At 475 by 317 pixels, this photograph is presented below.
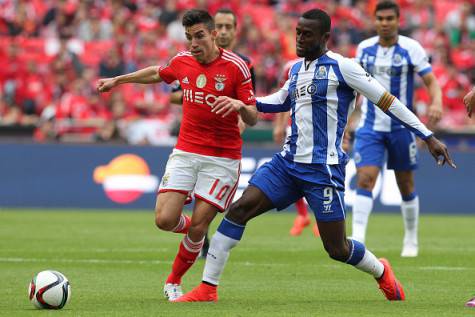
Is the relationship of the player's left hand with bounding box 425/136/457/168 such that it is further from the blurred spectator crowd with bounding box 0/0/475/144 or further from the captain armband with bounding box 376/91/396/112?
the blurred spectator crowd with bounding box 0/0/475/144

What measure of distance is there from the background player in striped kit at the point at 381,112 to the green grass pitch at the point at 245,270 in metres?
0.86

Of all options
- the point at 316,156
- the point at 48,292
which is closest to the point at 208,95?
the point at 316,156

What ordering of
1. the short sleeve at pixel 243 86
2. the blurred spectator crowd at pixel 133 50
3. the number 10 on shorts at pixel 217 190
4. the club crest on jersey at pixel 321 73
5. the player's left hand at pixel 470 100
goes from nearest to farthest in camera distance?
the player's left hand at pixel 470 100 < the club crest on jersey at pixel 321 73 < the short sleeve at pixel 243 86 < the number 10 on shorts at pixel 217 190 < the blurred spectator crowd at pixel 133 50

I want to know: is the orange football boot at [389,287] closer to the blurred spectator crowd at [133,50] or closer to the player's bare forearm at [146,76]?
the player's bare forearm at [146,76]

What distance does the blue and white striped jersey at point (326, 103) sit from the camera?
8.37 meters

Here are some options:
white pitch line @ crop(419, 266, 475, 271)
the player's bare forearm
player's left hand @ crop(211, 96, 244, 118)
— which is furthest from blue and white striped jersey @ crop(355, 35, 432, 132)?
player's left hand @ crop(211, 96, 244, 118)

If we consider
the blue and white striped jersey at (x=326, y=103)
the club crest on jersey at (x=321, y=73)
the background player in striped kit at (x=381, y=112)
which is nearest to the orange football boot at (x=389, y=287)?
the blue and white striped jersey at (x=326, y=103)

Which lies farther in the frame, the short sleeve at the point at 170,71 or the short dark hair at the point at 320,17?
the short sleeve at the point at 170,71

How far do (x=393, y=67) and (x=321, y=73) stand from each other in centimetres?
381

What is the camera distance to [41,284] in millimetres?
7996

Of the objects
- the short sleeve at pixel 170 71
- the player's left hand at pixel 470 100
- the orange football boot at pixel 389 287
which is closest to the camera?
the player's left hand at pixel 470 100

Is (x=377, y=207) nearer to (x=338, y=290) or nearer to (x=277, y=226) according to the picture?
(x=277, y=226)

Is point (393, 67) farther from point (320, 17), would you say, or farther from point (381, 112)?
point (320, 17)

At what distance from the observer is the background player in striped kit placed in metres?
12.0
